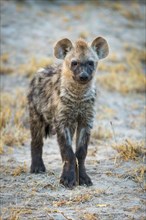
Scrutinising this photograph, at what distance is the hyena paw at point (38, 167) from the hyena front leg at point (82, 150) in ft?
1.98

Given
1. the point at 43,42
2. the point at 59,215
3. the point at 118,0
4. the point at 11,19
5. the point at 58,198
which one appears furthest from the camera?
the point at 118,0

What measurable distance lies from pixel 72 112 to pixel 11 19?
27.9 ft

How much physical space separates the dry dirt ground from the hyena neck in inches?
25.1

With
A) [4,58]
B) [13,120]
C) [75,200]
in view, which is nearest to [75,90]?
[75,200]

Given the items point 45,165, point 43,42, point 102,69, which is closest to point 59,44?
point 45,165

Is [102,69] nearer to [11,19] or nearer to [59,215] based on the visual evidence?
[11,19]

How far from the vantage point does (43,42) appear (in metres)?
13.7

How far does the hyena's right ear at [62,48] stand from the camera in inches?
272

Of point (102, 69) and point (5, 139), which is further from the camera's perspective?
point (102, 69)

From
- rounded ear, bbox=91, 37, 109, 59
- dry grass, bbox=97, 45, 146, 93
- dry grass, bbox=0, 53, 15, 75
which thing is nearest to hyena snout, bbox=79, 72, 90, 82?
rounded ear, bbox=91, 37, 109, 59

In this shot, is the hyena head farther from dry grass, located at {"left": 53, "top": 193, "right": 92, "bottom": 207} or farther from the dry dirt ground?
dry grass, located at {"left": 53, "top": 193, "right": 92, "bottom": 207}

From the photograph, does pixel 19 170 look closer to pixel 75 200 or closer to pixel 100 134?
pixel 75 200

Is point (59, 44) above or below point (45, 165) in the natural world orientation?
above

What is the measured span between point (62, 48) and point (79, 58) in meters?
0.43
